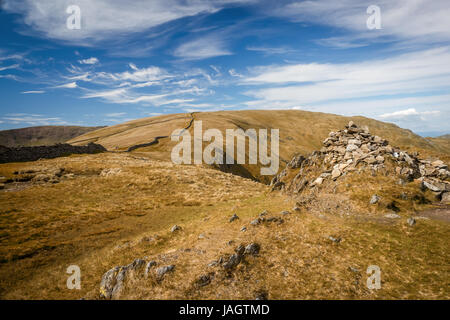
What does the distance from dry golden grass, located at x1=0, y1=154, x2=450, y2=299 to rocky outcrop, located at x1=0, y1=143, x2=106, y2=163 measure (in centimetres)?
3590

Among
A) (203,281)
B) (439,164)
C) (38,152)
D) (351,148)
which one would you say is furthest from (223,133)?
(203,281)

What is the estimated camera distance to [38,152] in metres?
64.3

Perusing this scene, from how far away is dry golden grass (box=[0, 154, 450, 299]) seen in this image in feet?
41.2

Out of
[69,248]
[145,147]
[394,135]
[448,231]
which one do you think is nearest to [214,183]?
[69,248]

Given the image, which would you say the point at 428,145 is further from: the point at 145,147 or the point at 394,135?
the point at 145,147

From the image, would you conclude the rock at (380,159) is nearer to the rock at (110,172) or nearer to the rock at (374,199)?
the rock at (374,199)

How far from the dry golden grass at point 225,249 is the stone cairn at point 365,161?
2602 millimetres

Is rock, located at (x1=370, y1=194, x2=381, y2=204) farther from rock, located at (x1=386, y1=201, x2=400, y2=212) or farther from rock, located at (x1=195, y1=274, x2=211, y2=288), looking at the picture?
rock, located at (x1=195, y1=274, x2=211, y2=288)

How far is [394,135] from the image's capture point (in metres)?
196

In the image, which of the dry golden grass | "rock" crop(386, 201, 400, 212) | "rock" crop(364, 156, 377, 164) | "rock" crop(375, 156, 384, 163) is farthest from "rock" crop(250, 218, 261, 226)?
"rock" crop(375, 156, 384, 163)

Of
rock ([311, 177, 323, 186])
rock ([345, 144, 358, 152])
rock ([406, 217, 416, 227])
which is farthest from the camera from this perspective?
rock ([345, 144, 358, 152])

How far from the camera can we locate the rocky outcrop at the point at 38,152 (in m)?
58.9

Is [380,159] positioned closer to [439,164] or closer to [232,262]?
[439,164]

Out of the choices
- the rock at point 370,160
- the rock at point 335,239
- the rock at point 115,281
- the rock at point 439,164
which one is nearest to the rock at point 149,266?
the rock at point 115,281
